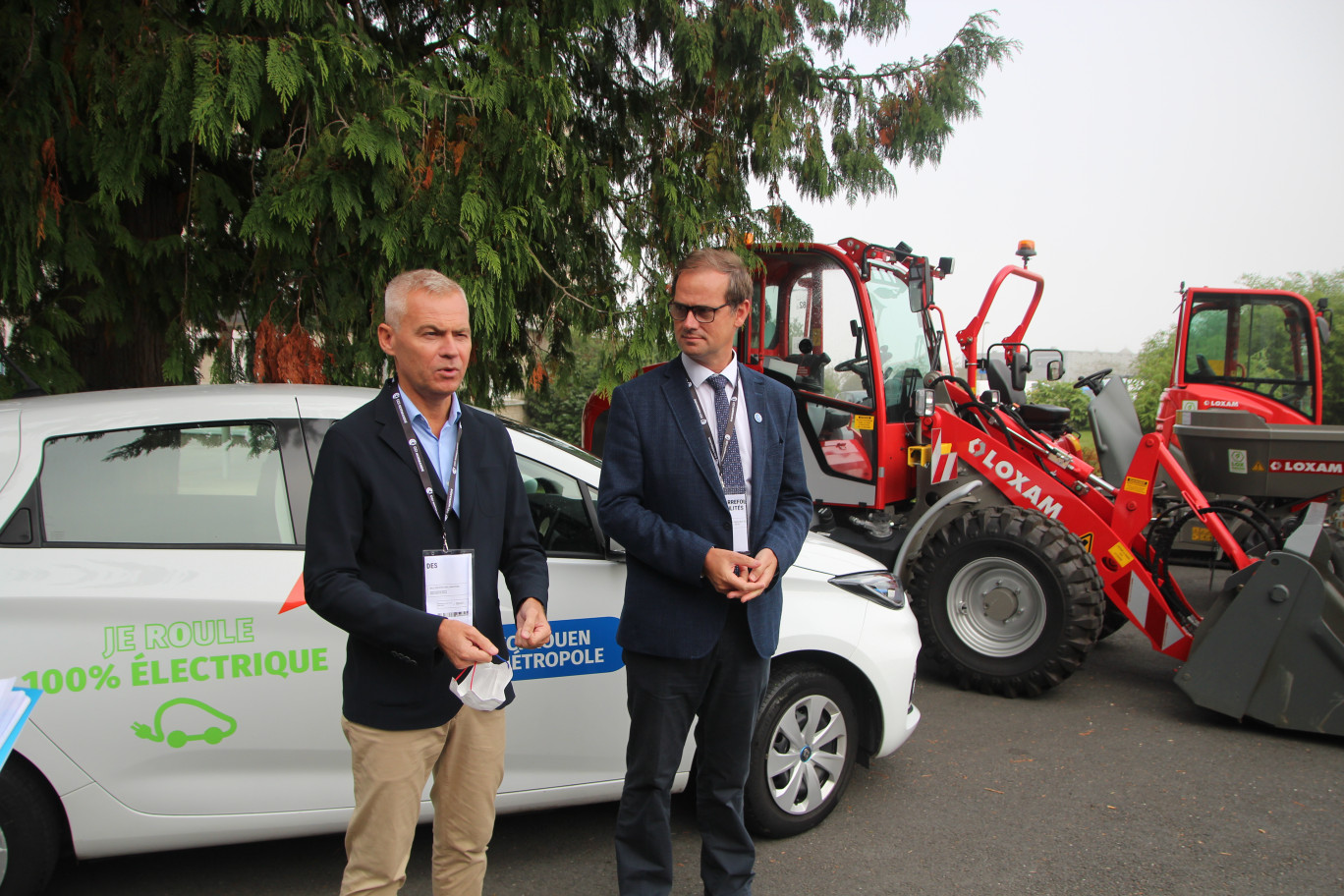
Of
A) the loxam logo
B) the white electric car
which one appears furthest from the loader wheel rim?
the white electric car

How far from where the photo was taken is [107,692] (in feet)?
8.79

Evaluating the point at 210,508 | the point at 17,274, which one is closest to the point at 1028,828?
the point at 210,508

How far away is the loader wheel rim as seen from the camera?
5.21m

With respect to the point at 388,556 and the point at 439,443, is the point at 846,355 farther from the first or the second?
the point at 388,556

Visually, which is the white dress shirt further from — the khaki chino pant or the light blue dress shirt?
the khaki chino pant

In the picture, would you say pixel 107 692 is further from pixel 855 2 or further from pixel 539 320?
pixel 855 2

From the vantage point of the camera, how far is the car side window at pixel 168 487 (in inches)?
109

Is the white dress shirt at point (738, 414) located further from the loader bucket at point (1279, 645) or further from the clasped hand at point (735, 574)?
the loader bucket at point (1279, 645)

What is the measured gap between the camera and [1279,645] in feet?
14.1

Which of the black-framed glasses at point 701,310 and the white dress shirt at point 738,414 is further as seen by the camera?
the white dress shirt at point 738,414

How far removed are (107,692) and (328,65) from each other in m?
2.79

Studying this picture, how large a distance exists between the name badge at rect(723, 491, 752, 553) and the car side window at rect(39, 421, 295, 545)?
140 cm

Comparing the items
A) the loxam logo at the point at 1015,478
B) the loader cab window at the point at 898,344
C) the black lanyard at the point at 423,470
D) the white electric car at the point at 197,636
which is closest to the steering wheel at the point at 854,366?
the loader cab window at the point at 898,344

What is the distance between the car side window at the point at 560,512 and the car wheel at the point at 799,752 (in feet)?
2.84
